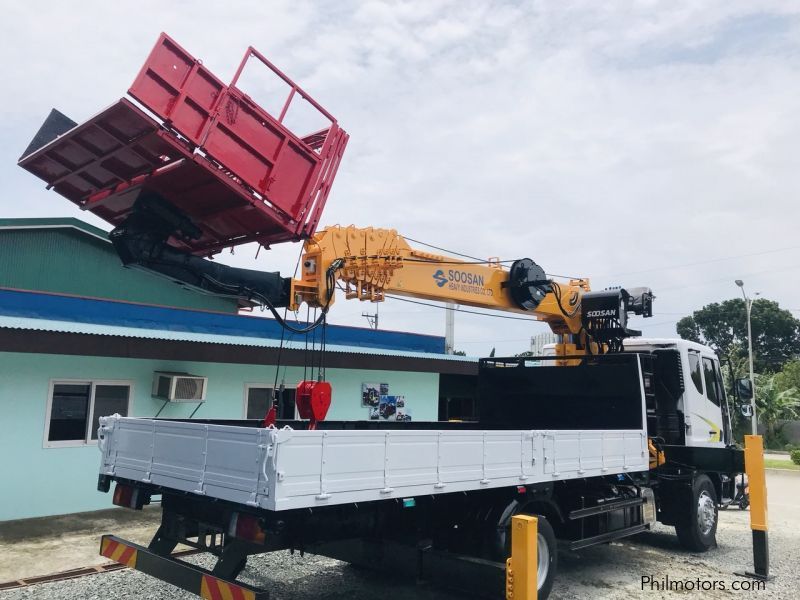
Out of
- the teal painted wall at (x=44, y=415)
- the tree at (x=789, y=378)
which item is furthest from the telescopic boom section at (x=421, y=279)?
the tree at (x=789, y=378)

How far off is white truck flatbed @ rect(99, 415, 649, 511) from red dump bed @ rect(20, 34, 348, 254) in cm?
215

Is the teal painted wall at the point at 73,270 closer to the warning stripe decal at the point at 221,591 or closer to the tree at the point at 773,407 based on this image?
the warning stripe decal at the point at 221,591

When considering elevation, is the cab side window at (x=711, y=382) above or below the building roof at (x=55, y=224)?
below

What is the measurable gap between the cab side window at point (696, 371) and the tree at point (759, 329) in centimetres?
5176

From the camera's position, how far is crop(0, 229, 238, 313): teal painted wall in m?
14.4

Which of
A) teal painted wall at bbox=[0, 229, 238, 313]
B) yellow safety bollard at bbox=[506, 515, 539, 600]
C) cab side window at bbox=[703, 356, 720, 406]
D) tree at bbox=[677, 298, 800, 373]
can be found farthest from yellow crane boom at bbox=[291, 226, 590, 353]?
tree at bbox=[677, 298, 800, 373]

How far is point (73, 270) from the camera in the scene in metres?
15.0

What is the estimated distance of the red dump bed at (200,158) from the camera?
5.41 m

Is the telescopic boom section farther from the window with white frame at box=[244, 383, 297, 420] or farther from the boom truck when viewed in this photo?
the window with white frame at box=[244, 383, 297, 420]

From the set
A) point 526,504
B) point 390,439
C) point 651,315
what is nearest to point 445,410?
point 651,315

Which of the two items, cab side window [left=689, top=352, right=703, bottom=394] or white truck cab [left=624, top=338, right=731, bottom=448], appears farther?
cab side window [left=689, top=352, right=703, bottom=394]

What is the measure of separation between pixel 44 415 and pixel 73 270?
607 centimetres

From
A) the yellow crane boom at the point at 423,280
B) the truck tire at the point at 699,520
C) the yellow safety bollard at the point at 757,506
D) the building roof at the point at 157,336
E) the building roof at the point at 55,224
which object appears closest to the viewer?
the yellow crane boom at the point at 423,280

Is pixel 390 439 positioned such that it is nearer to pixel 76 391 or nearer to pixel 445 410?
pixel 76 391
